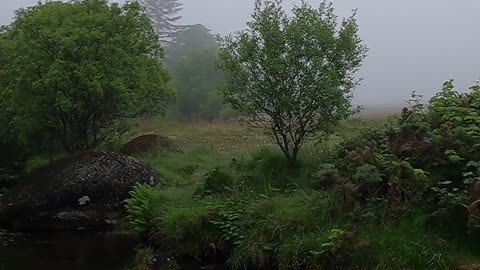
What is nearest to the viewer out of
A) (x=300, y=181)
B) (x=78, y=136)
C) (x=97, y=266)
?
(x=97, y=266)

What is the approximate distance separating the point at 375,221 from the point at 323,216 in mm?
1032

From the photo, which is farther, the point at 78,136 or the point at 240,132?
the point at 240,132

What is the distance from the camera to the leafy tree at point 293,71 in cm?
1359

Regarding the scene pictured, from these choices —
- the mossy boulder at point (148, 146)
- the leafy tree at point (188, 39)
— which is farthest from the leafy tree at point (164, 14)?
the mossy boulder at point (148, 146)

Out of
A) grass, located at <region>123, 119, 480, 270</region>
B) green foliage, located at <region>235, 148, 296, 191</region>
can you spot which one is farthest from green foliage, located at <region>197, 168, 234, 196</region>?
green foliage, located at <region>235, 148, 296, 191</region>

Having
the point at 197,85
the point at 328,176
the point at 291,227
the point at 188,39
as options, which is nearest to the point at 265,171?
the point at 328,176

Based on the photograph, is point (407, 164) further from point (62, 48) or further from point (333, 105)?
point (62, 48)

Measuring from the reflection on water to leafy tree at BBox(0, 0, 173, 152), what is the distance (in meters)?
6.01

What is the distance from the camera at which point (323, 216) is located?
10.1 meters

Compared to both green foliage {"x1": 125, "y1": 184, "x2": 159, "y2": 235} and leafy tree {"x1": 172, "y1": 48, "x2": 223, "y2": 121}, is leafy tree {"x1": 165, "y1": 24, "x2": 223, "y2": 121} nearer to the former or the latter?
leafy tree {"x1": 172, "y1": 48, "x2": 223, "y2": 121}

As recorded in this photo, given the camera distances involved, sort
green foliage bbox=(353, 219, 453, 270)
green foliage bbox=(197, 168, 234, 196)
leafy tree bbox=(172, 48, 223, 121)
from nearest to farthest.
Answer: green foliage bbox=(353, 219, 453, 270) → green foliage bbox=(197, 168, 234, 196) → leafy tree bbox=(172, 48, 223, 121)

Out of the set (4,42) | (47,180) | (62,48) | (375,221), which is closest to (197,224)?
(375,221)

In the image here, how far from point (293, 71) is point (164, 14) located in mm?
85272

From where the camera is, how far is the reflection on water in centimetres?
1115
